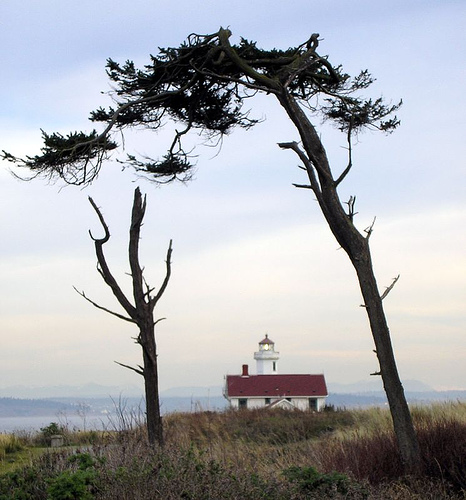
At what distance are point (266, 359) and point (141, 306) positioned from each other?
39.7 metres

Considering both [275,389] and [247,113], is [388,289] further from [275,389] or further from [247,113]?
[275,389]

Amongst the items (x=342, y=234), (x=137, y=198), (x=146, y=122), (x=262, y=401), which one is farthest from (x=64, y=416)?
(x=262, y=401)

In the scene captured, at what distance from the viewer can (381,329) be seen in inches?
348

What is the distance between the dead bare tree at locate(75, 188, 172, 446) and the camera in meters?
10.7

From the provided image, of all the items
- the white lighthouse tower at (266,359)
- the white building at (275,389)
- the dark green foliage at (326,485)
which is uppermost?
the white lighthouse tower at (266,359)

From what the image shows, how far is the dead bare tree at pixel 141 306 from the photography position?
10.7 m

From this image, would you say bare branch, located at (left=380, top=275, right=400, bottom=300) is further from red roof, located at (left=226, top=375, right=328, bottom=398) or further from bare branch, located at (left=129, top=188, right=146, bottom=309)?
red roof, located at (left=226, top=375, right=328, bottom=398)

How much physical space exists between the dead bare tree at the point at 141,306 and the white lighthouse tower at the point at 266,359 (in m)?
39.1

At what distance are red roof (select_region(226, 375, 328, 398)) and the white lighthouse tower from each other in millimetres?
2349

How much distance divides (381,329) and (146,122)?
4.74 metres

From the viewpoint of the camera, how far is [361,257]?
9.09 m

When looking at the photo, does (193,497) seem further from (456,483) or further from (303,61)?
(303,61)

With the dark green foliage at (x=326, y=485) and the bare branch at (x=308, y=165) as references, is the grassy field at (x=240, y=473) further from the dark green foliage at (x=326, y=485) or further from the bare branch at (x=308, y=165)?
the bare branch at (x=308, y=165)

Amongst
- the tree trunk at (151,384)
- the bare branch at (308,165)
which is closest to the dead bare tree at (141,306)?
the tree trunk at (151,384)
